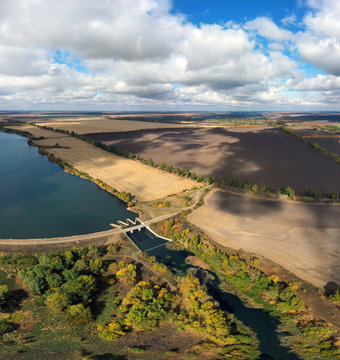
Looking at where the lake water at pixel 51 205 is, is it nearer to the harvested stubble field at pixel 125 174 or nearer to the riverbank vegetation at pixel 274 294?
the harvested stubble field at pixel 125 174

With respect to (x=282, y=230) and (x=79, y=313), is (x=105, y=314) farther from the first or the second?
(x=282, y=230)

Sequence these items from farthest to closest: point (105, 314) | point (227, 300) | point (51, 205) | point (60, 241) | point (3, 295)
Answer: point (51, 205) < point (60, 241) < point (227, 300) < point (105, 314) < point (3, 295)

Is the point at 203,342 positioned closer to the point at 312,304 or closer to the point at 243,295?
the point at 243,295

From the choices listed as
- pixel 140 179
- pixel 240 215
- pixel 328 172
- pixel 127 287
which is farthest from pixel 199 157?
pixel 127 287

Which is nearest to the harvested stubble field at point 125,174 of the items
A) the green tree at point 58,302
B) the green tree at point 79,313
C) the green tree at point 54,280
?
the green tree at point 54,280

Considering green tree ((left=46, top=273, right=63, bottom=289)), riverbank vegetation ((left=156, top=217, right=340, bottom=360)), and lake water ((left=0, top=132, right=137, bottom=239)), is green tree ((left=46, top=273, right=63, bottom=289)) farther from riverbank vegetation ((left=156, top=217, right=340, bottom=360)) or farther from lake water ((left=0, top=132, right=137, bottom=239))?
riverbank vegetation ((left=156, top=217, right=340, bottom=360))

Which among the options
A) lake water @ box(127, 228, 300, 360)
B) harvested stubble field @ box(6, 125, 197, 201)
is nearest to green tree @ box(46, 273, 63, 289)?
lake water @ box(127, 228, 300, 360)

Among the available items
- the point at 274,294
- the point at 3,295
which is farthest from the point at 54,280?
the point at 274,294
